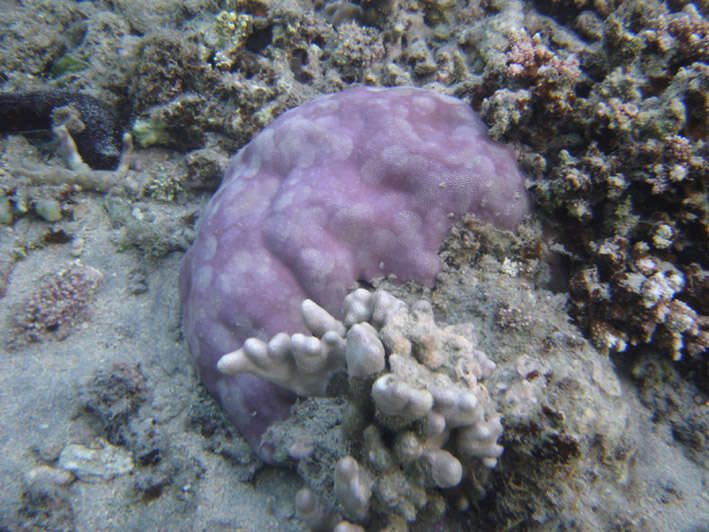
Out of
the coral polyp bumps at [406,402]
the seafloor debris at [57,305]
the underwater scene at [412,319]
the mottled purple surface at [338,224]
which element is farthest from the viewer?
the seafloor debris at [57,305]

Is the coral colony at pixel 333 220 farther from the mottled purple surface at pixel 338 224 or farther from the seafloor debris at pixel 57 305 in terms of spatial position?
the seafloor debris at pixel 57 305

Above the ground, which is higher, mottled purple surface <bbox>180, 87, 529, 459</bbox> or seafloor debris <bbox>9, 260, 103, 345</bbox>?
mottled purple surface <bbox>180, 87, 529, 459</bbox>

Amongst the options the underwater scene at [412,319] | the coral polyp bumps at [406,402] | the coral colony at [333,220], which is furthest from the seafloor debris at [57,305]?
the coral polyp bumps at [406,402]

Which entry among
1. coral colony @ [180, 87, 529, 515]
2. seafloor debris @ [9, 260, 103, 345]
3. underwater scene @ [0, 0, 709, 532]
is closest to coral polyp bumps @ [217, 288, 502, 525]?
underwater scene @ [0, 0, 709, 532]

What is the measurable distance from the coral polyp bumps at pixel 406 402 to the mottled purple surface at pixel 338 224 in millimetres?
673

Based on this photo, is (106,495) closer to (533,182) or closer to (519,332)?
(519,332)

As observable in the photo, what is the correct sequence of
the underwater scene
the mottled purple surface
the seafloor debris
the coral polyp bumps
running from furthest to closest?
the seafloor debris → the mottled purple surface → the underwater scene → the coral polyp bumps

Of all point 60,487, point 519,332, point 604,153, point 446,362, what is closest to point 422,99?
point 604,153

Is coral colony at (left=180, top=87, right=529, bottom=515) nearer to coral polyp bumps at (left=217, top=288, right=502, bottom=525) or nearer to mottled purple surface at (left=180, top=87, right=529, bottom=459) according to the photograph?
mottled purple surface at (left=180, top=87, right=529, bottom=459)

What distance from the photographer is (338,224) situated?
2.63 meters

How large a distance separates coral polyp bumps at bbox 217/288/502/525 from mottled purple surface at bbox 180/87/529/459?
673 millimetres

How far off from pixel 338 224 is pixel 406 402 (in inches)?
57.4

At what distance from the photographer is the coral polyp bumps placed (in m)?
1.61

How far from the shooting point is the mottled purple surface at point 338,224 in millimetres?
2588
